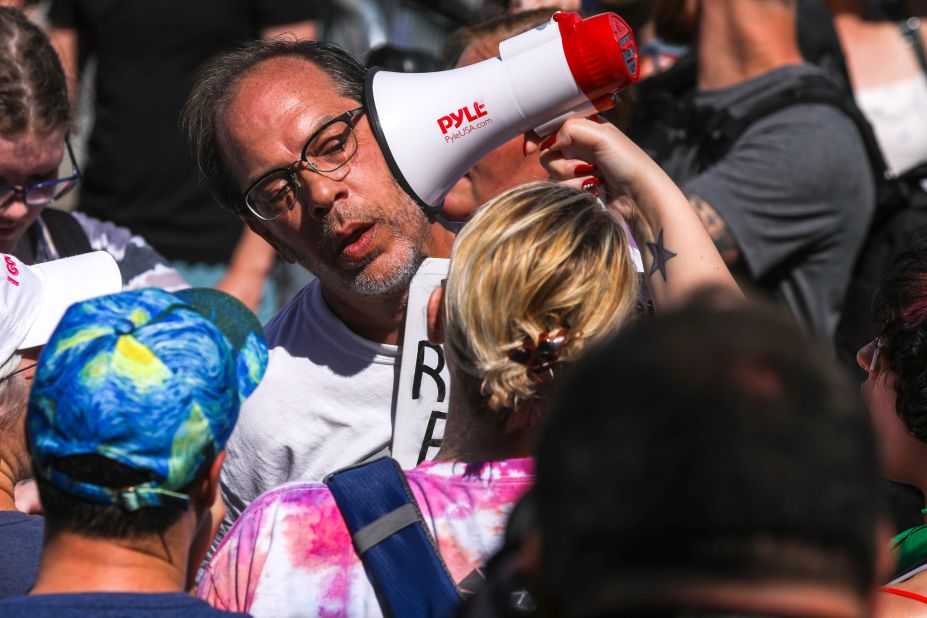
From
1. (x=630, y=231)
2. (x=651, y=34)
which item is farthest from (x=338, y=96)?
(x=651, y=34)

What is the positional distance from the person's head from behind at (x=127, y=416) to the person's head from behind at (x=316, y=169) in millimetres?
1075

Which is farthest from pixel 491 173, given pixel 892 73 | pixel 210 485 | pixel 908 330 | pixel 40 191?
pixel 892 73

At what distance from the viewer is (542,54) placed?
2299 mm

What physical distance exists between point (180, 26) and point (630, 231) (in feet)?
9.25

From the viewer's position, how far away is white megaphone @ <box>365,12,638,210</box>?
2.26 meters

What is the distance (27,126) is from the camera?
2.93 meters

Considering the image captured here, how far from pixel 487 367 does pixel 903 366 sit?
0.91m

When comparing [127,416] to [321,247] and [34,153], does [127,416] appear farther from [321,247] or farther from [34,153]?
[34,153]

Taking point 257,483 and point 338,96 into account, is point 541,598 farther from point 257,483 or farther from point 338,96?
point 338,96

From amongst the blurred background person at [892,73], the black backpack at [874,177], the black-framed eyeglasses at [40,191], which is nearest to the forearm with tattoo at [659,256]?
the black backpack at [874,177]

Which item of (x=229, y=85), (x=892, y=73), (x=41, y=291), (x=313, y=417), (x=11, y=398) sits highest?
(x=229, y=85)

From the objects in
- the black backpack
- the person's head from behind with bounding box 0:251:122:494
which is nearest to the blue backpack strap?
the person's head from behind with bounding box 0:251:122:494

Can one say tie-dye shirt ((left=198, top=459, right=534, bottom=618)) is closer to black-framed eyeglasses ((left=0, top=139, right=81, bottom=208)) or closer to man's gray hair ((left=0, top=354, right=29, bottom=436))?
man's gray hair ((left=0, top=354, right=29, bottom=436))

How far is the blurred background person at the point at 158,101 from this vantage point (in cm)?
449
